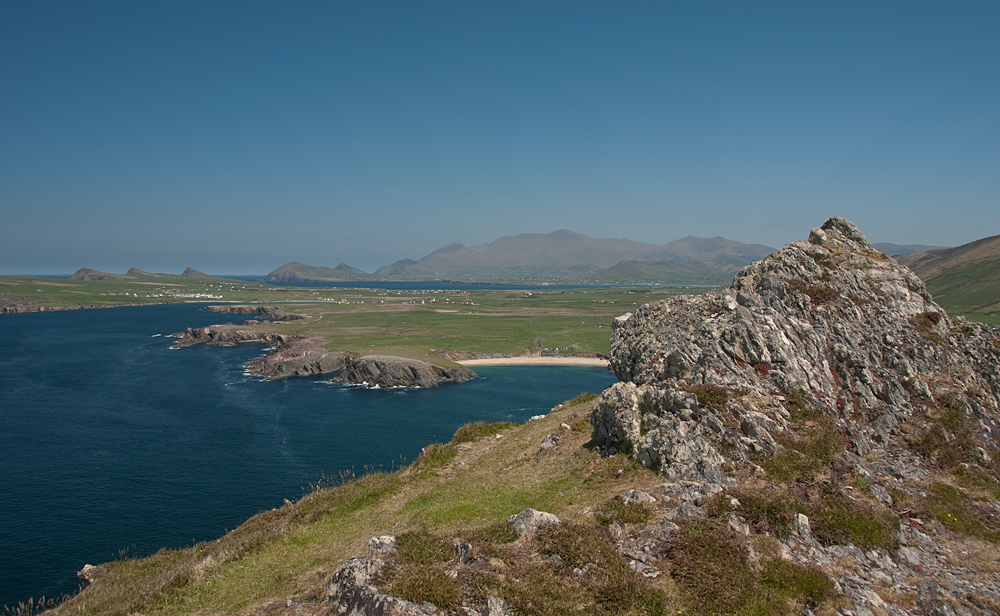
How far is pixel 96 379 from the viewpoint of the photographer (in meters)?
93.4

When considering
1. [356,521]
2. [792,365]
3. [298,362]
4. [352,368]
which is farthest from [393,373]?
[792,365]

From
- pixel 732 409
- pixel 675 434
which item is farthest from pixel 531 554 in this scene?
pixel 732 409

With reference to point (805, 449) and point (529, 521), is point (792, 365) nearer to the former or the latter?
point (805, 449)

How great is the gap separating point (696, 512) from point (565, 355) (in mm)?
115180

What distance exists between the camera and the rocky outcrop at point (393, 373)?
320ft

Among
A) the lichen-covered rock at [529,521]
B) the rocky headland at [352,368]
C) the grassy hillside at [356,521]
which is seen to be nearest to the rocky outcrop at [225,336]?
the rocky headland at [352,368]

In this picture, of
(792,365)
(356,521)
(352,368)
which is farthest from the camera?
(352,368)

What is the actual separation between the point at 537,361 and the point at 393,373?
134 ft

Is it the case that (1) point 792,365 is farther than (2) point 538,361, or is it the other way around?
(2) point 538,361

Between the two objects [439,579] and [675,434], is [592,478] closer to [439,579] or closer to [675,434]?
[675,434]

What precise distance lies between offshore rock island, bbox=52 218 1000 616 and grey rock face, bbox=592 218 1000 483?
10 cm

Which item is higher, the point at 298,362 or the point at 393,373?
the point at 298,362

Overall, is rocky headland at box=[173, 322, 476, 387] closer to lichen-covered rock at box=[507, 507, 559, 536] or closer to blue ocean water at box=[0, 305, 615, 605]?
blue ocean water at box=[0, 305, 615, 605]

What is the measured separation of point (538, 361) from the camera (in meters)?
125
